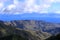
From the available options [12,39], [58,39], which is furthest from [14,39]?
[58,39]

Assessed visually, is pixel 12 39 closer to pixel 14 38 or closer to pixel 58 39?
pixel 14 38

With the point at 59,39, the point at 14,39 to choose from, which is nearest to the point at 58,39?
the point at 59,39

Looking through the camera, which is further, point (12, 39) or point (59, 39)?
point (12, 39)

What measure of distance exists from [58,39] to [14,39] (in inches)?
2689

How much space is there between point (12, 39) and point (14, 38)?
3.29 m

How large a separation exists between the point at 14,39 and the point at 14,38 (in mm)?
2284

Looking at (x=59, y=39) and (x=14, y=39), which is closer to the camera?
(x=59, y=39)

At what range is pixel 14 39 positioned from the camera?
7771 inches

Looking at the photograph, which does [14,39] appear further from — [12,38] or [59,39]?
[59,39]

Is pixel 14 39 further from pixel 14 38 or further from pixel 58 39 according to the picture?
pixel 58 39

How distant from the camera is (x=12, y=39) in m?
197

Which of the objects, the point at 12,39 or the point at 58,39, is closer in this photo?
the point at 58,39

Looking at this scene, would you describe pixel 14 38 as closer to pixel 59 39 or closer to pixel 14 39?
pixel 14 39

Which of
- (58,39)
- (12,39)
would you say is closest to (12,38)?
(12,39)
